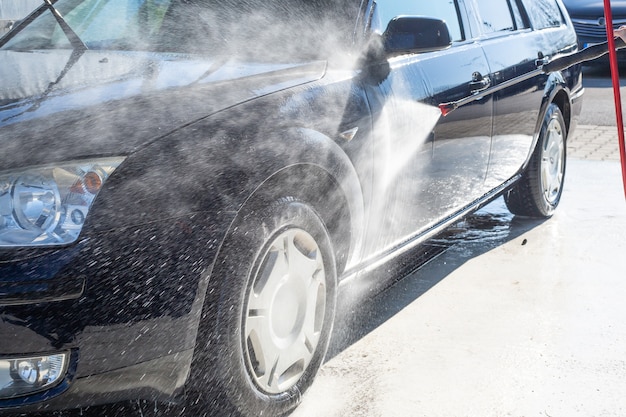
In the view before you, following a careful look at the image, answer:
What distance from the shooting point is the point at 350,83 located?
3318 millimetres

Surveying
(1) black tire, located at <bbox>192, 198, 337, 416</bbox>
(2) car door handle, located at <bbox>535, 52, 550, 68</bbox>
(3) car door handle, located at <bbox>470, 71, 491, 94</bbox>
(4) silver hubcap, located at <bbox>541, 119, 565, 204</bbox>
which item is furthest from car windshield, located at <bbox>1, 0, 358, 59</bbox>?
(4) silver hubcap, located at <bbox>541, 119, 565, 204</bbox>

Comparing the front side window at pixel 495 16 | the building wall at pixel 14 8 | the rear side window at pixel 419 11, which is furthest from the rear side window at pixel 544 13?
the building wall at pixel 14 8

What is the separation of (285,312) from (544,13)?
3.59 meters

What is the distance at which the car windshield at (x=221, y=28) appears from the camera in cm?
334

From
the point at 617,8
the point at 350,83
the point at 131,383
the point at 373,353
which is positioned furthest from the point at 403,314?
the point at 617,8

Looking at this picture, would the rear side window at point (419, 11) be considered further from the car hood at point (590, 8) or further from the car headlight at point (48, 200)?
the car hood at point (590, 8)

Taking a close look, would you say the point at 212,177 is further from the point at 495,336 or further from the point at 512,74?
the point at 512,74

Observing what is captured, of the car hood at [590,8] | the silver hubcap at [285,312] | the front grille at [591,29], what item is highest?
the silver hubcap at [285,312]

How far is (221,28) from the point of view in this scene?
340 centimetres

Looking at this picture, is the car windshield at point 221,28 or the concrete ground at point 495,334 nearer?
the concrete ground at point 495,334

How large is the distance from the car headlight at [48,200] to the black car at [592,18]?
12.1m

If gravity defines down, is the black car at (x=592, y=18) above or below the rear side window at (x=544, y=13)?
below

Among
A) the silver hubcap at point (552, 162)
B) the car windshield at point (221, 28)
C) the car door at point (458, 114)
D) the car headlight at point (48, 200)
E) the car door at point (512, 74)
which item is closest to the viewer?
the car headlight at point (48, 200)

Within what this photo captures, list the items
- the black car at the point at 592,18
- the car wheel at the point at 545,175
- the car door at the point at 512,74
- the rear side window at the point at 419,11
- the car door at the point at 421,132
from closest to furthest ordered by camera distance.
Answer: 1. the car door at the point at 421,132
2. the rear side window at the point at 419,11
3. the car door at the point at 512,74
4. the car wheel at the point at 545,175
5. the black car at the point at 592,18
